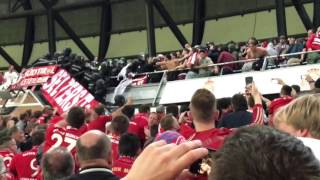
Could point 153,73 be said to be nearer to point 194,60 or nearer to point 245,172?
point 194,60

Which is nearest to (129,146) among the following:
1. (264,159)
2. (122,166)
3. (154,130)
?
(122,166)

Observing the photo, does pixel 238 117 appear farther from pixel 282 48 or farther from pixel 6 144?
pixel 282 48

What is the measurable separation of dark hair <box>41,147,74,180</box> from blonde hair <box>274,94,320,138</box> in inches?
81.4

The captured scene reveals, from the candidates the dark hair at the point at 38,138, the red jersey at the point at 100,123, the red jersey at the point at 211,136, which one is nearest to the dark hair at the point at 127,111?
the red jersey at the point at 100,123

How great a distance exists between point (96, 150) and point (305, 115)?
4.71 feet

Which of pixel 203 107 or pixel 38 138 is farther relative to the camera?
pixel 38 138

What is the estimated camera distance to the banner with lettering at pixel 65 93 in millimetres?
14953

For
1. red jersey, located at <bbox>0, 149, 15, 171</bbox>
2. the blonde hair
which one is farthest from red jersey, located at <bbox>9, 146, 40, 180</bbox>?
the blonde hair

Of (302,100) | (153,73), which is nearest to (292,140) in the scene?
(302,100)

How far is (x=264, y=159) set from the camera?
120 cm

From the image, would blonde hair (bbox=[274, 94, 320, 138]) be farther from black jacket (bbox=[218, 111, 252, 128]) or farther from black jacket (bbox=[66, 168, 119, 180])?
black jacket (bbox=[218, 111, 252, 128])

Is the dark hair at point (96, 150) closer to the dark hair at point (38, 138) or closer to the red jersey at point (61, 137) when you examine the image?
the red jersey at point (61, 137)

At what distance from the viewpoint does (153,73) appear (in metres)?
18.0

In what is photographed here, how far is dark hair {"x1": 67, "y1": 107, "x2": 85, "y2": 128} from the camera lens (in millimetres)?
6738
